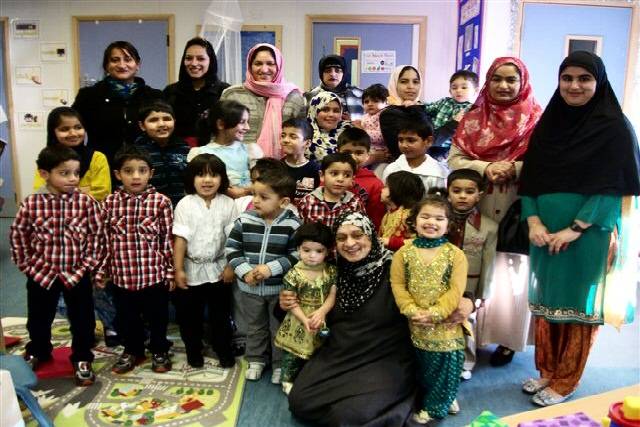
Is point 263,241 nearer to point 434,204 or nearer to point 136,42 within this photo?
point 434,204

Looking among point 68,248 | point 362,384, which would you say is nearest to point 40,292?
point 68,248

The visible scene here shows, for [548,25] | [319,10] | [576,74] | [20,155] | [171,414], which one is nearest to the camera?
[576,74]

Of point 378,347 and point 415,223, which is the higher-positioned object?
point 415,223

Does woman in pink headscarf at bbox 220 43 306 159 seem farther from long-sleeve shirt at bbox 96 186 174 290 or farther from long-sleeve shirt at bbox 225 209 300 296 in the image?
long-sleeve shirt at bbox 96 186 174 290

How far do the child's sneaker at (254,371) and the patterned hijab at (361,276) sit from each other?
564mm

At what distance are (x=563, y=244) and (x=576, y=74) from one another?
670 mm

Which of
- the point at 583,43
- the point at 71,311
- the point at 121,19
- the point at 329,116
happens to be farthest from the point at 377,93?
the point at 121,19

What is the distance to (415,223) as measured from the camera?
2.13 metres

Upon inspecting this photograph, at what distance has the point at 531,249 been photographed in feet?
7.49

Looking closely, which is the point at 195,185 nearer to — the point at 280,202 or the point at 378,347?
the point at 280,202

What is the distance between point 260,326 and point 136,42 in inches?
162

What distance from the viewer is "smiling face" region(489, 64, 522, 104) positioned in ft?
7.57

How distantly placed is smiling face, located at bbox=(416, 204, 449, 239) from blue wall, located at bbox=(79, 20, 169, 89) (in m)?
4.23

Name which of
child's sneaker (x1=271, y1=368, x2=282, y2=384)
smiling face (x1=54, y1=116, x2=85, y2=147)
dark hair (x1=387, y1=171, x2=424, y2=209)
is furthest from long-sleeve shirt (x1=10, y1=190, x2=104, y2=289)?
dark hair (x1=387, y1=171, x2=424, y2=209)
